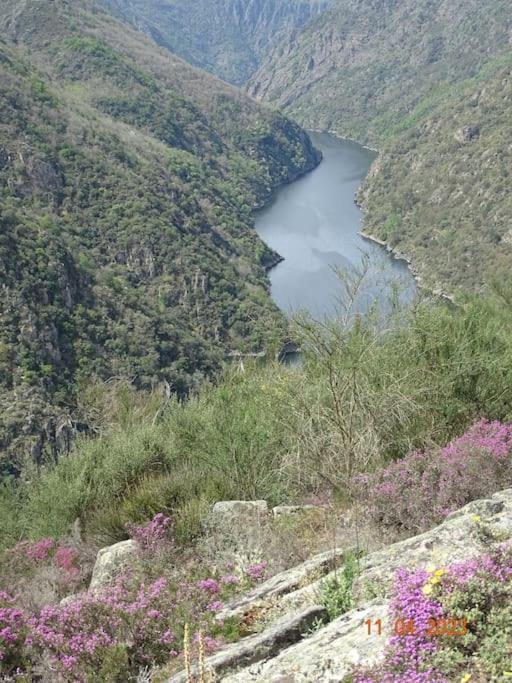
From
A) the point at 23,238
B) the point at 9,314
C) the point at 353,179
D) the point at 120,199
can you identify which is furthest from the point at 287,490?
the point at 353,179

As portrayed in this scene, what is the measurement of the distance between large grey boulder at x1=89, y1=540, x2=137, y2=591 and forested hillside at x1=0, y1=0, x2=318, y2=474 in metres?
3.15

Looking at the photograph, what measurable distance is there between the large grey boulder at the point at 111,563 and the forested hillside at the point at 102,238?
3.15 metres

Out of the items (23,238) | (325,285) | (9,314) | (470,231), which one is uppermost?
(470,231)

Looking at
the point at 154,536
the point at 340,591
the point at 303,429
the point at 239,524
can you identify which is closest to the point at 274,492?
the point at 303,429

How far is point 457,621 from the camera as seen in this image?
2.87 meters

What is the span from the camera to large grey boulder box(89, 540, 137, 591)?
5.32 m

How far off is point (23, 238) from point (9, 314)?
29.6 feet

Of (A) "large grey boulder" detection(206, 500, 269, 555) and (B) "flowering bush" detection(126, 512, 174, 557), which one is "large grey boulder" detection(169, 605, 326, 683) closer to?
(A) "large grey boulder" detection(206, 500, 269, 555)

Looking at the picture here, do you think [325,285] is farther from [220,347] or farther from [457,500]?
[457,500]

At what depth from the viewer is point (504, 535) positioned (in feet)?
12.0

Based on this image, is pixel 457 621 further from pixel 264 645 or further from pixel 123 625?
pixel 123 625

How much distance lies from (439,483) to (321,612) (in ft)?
6.52

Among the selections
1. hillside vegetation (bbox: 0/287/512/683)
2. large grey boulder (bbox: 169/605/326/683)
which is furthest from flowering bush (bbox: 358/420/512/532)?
large grey boulder (bbox: 169/605/326/683)
